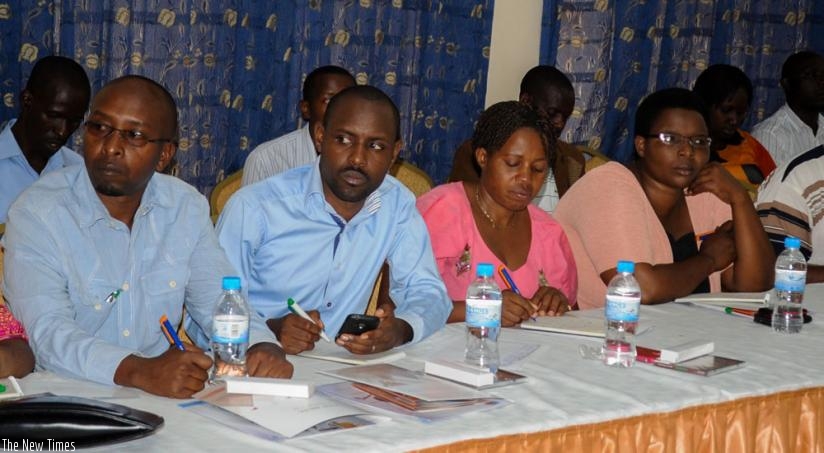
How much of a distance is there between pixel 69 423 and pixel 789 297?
213cm

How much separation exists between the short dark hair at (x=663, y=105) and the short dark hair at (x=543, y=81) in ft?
5.99

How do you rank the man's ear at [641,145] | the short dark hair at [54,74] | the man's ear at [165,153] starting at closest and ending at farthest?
the man's ear at [165,153] < the man's ear at [641,145] < the short dark hair at [54,74]

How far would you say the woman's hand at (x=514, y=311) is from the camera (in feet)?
9.29

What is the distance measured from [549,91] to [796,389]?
311 cm

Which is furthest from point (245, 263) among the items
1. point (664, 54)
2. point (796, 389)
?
point (664, 54)

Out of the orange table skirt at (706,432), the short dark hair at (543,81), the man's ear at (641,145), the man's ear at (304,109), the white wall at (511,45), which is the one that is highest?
the white wall at (511,45)

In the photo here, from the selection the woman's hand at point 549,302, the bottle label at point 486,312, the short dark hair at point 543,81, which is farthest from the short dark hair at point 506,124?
the short dark hair at point 543,81

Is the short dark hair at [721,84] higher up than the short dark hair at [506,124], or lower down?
higher up

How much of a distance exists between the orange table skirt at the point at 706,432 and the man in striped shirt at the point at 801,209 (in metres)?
1.49

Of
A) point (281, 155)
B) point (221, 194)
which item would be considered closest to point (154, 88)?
point (221, 194)

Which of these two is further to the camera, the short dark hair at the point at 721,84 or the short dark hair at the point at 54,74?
the short dark hair at the point at 721,84

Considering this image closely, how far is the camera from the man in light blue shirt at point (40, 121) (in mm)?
4027

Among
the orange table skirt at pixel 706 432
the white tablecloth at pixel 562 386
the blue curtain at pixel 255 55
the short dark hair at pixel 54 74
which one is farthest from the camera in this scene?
the blue curtain at pixel 255 55
